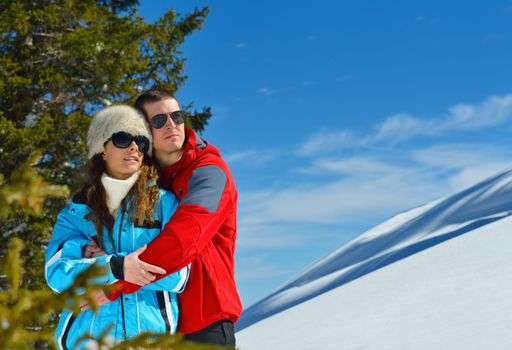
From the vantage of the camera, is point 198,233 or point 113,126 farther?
point 113,126

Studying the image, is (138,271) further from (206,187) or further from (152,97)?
(152,97)

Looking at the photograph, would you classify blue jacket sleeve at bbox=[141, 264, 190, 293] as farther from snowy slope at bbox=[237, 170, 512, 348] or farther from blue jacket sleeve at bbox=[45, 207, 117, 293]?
snowy slope at bbox=[237, 170, 512, 348]

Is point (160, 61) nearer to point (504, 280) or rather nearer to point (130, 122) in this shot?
point (504, 280)

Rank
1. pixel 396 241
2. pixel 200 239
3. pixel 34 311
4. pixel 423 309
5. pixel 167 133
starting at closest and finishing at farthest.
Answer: pixel 34 311 < pixel 200 239 < pixel 167 133 < pixel 423 309 < pixel 396 241

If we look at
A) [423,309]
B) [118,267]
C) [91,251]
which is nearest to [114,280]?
[118,267]

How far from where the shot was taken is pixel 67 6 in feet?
A: 39.4

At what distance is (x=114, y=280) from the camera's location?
264 centimetres

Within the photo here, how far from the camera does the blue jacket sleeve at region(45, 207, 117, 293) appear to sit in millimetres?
2699

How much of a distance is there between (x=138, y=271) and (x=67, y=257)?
1.33 ft

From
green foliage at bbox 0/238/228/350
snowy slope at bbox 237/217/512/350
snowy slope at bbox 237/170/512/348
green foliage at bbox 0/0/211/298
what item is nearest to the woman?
green foliage at bbox 0/238/228/350

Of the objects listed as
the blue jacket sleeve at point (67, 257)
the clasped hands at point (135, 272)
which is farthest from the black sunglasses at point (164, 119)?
the clasped hands at point (135, 272)

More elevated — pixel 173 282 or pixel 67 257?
pixel 67 257

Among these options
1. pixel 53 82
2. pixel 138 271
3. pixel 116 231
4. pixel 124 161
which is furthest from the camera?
pixel 53 82

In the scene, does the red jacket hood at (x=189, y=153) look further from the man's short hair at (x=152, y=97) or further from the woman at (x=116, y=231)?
the man's short hair at (x=152, y=97)
